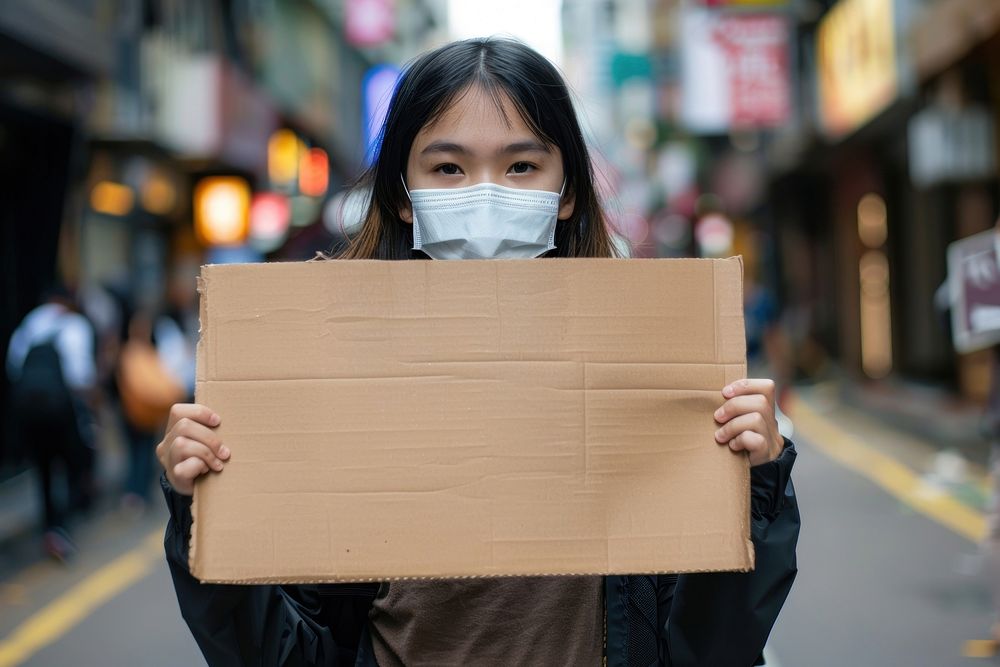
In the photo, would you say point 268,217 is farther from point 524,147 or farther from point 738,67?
point 524,147

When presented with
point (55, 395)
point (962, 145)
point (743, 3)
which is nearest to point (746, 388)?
point (55, 395)

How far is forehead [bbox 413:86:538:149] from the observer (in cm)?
214

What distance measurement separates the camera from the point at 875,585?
7637 millimetres

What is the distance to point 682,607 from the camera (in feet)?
6.42

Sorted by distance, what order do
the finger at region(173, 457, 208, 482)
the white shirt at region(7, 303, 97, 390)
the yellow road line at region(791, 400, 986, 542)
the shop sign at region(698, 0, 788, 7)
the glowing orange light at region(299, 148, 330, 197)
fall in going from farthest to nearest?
the glowing orange light at region(299, 148, 330, 197) < the shop sign at region(698, 0, 788, 7) < the yellow road line at region(791, 400, 986, 542) < the white shirt at region(7, 303, 97, 390) < the finger at region(173, 457, 208, 482)

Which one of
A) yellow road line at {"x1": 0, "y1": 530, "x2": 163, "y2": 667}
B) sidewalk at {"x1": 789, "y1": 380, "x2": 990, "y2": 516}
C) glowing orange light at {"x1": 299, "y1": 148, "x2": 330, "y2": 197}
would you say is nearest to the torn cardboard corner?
yellow road line at {"x1": 0, "y1": 530, "x2": 163, "y2": 667}

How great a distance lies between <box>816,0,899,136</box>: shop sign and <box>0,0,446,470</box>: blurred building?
7.19 metres

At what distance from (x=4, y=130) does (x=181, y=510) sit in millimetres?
12446

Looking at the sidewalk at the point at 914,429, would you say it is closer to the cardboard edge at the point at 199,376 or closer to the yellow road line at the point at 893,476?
the yellow road line at the point at 893,476

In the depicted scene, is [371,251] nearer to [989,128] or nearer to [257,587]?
[257,587]

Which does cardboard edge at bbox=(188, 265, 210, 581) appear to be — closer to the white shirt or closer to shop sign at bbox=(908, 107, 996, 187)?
the white shirt

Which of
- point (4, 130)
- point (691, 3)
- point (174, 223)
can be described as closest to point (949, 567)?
point (4, 130)

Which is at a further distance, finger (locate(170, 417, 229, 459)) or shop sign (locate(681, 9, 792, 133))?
shop sign (locate(681, 9, 792, 133))

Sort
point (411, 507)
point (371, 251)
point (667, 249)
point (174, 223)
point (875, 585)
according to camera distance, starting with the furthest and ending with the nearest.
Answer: point (667, 249)
point (174, 223)
point (875, 585)
point (371, 251)
point (411, 507)
